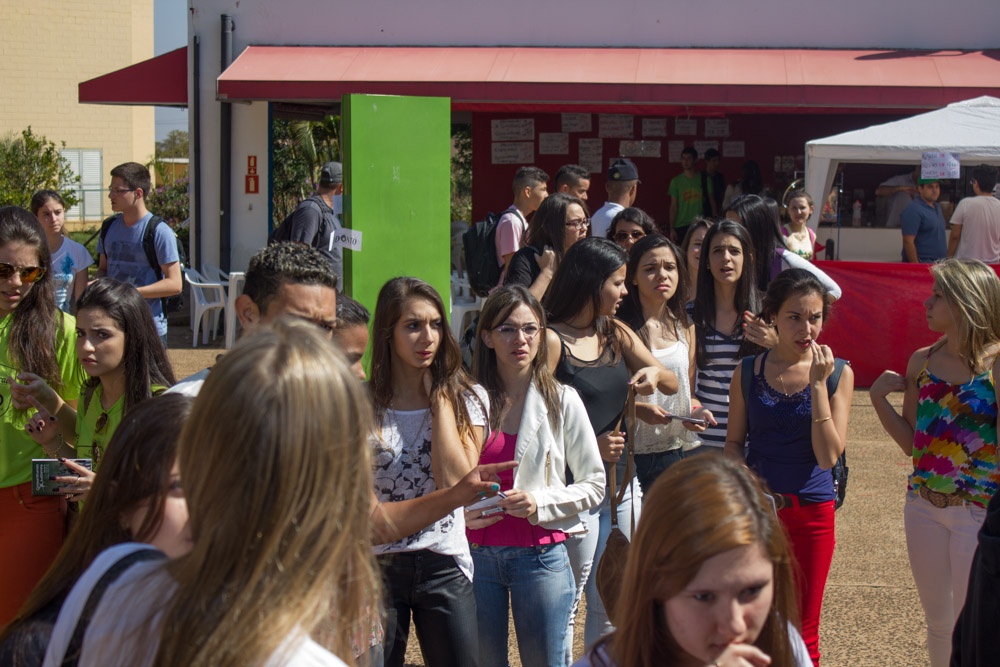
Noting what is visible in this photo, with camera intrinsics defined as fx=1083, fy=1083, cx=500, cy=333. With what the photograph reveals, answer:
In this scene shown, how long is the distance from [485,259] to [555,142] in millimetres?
9550

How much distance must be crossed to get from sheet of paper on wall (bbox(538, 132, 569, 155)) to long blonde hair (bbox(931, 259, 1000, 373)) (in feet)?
41.9

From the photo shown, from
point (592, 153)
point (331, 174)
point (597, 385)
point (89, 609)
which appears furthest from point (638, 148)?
point (89, 609)

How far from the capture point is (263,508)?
142 cm

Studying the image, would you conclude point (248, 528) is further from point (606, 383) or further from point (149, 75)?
point (149, 75)

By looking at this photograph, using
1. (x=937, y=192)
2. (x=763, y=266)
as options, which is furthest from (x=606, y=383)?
(x=937, y=192)

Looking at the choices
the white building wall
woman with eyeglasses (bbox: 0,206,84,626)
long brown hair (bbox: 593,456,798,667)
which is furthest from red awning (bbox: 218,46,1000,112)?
long brown hair (bbox: 593,456,798,667)

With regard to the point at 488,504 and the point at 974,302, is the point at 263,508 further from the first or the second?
the point at 974,302

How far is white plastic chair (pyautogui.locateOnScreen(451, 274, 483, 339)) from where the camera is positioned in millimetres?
11262

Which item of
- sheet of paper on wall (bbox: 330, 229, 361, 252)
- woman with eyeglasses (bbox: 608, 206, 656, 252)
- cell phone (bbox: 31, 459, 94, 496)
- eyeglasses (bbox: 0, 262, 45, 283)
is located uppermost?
woman with eyeglasses (bbox: 608, 206, 656, 252)

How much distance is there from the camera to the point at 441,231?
6766 mm

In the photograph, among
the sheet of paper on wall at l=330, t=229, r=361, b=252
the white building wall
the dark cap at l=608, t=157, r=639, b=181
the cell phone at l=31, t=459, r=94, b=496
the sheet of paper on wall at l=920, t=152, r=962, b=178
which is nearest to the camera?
the cell phone at l=31, t=459, r=94, b=496

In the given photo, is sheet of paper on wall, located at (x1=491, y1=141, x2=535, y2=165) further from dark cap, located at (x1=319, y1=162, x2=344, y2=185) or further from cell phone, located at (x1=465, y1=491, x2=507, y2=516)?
cell phone, located at (x1=465, y1=491, x2=507, y2=516)

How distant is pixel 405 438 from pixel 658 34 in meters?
11.5

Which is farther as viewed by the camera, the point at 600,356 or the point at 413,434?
the point at 600,356
